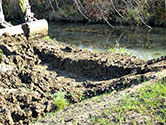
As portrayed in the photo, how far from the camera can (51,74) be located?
Result: 8.24 m

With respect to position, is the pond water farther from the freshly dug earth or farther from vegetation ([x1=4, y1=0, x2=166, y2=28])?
the freshly dug earth

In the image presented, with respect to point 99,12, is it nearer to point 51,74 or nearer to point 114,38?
point 114,38

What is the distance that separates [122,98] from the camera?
15.6ft

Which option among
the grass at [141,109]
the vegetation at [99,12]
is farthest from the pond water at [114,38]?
the grass at [141,109]

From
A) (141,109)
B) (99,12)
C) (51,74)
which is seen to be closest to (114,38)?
(99,12)

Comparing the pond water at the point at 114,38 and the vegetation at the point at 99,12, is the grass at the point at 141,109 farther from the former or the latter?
the vegetation at the point at 99,12

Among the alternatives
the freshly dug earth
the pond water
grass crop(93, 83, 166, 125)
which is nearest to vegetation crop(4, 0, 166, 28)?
the pond water

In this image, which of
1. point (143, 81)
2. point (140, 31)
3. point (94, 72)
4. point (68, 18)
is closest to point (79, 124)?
point (143, 81)

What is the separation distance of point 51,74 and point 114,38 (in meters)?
6.36

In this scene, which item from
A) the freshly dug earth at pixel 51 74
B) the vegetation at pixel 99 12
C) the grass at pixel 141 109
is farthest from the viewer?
the vegetation at pixel 99 12

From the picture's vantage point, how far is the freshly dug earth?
18.6 feet

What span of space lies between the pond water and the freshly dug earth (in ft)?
8.09

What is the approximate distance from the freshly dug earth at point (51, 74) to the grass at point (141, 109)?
3.30ft

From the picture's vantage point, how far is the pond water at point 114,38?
A: 1127 centimetres
